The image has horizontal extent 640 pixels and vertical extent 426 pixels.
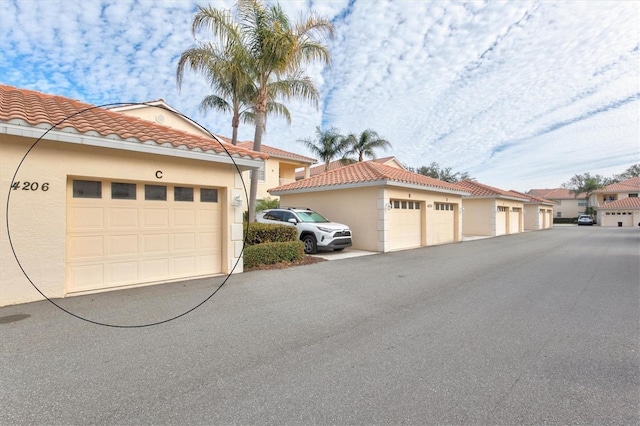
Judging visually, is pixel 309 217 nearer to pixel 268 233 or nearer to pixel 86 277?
pixel 268 233

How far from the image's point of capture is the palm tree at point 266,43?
10.6 metres

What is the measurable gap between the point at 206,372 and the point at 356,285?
433 cm

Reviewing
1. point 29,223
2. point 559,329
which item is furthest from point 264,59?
point 559,329

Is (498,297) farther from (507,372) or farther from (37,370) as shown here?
(37,370)

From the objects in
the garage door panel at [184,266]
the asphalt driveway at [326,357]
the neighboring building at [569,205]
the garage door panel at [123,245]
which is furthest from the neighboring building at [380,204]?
the neighboring building at [569,205]

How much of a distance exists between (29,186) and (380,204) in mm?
10447

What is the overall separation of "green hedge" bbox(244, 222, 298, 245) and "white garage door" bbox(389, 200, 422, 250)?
16.7 ft

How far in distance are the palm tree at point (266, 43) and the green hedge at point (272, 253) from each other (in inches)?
89.4

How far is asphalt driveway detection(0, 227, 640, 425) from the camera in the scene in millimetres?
2547

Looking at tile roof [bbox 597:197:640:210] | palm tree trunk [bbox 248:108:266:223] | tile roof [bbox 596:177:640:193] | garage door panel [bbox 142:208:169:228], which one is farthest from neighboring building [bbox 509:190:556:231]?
garage door panel [bbox 142:208:169:228]

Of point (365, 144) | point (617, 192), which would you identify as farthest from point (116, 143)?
Result: point (617, 192)

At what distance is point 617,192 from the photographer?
160ft

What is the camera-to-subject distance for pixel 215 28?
10820 mm

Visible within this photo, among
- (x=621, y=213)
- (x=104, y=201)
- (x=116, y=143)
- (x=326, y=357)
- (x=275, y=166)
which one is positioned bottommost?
(x=326, y=357)
